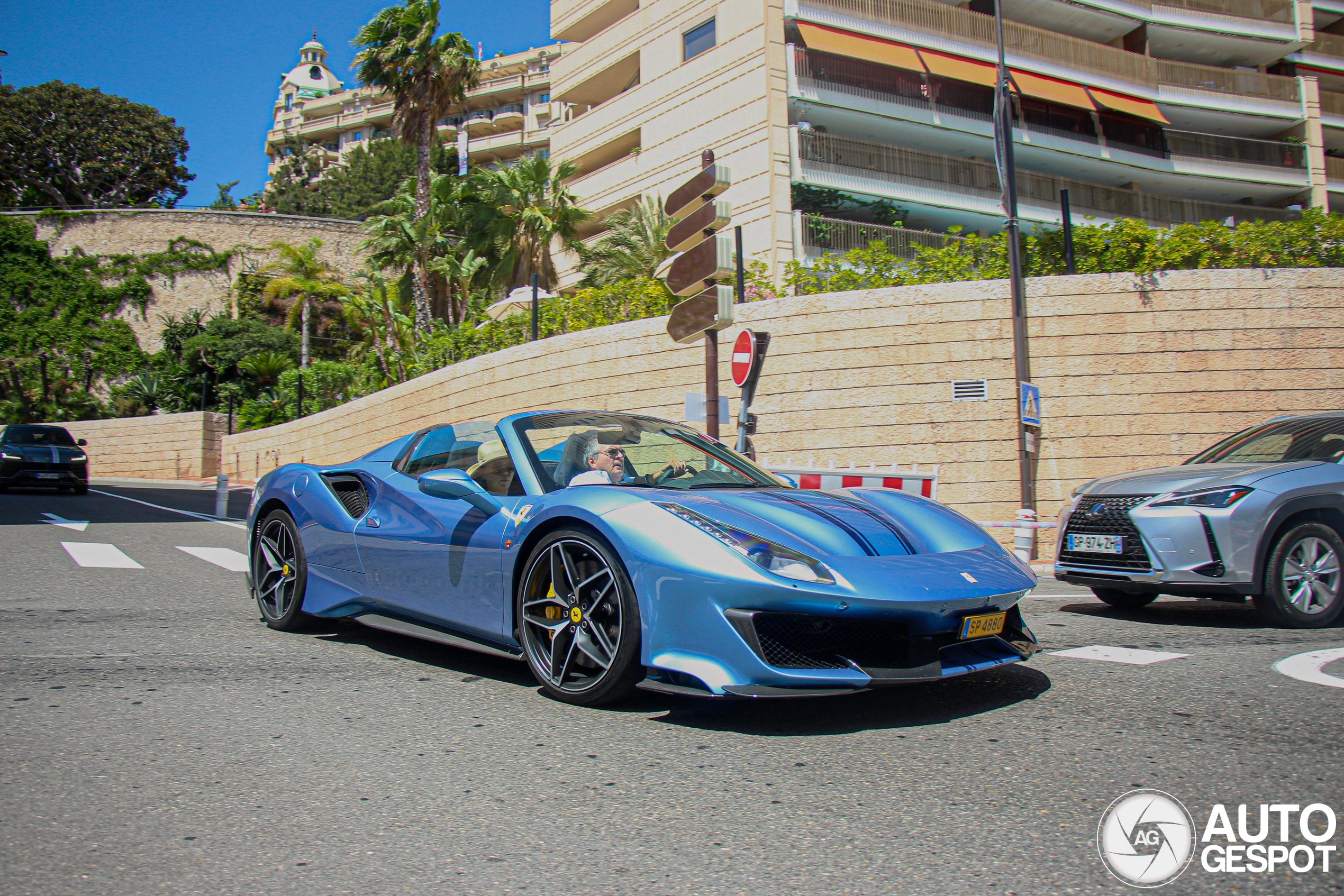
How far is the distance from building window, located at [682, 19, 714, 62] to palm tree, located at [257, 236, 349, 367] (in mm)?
17480

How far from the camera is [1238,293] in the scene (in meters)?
12.2

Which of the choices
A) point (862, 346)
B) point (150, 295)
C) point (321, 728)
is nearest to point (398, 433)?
point (862, 346)

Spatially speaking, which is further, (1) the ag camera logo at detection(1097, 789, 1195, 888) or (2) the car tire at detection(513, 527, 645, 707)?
(2) the car tire at detection(513, 527, 645, 707)

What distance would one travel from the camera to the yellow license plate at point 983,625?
3.36 m

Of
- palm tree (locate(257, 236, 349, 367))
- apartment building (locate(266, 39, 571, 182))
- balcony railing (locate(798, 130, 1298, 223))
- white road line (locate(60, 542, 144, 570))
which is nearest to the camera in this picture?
white road line (locate(60, 542, 144, 570))

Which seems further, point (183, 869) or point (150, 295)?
point (150, 295)

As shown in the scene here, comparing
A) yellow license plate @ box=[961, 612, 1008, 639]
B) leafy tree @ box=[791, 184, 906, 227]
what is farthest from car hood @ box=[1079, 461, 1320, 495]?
leafy tree @ box=[791, 184, 906, 227]

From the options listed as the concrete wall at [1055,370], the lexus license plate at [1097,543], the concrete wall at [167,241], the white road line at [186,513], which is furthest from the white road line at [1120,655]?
the concrete wall at [167,241]

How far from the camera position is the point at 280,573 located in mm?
5367

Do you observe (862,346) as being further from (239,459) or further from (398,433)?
(239,459)

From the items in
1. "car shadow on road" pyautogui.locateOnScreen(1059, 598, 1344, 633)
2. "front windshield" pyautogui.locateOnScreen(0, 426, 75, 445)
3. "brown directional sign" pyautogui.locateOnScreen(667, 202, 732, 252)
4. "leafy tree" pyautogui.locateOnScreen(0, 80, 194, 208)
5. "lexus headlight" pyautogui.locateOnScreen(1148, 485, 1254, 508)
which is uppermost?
"leafy tree" pyautogui.locateOnScreen(0, 80, 194, 208)

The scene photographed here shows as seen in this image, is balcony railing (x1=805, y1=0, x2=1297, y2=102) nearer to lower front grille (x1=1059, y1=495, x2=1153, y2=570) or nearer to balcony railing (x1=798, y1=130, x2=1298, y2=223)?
balcony railing (x1=798, y1=130, x2=1298, y2=223)

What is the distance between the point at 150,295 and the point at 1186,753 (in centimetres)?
5018

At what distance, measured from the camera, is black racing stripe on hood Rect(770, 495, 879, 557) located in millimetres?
3482
